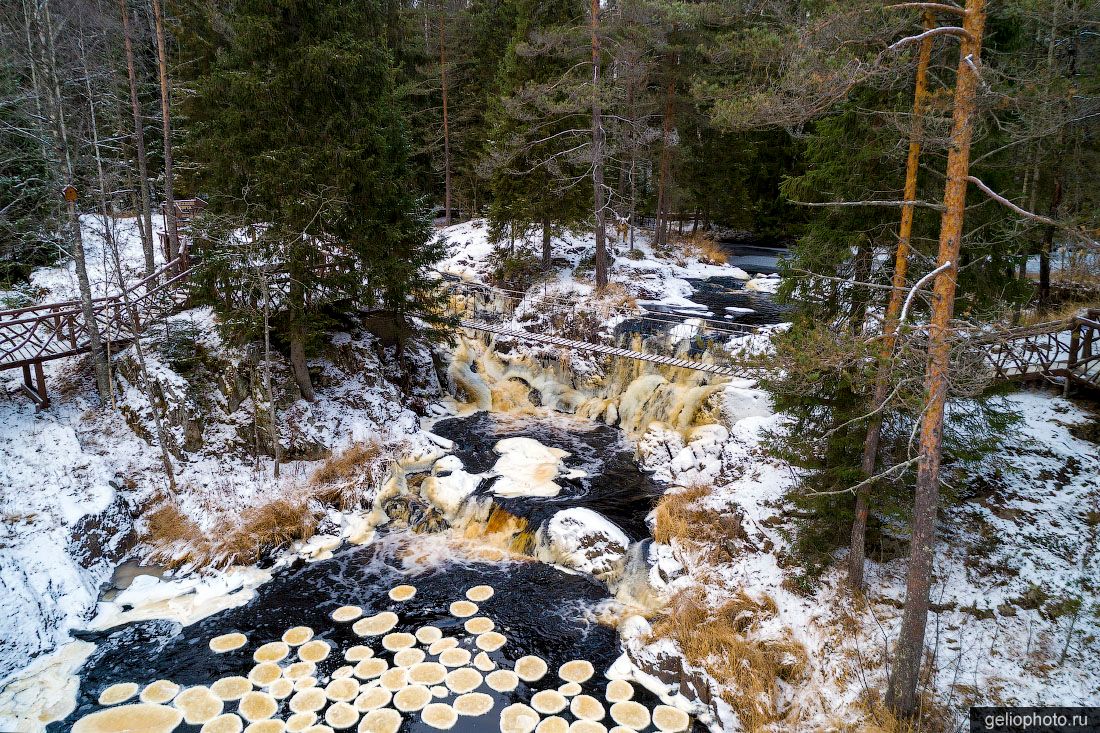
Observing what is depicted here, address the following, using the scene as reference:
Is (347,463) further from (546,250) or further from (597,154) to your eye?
(546,250)

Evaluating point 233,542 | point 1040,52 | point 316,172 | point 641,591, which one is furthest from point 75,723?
point 1040,52

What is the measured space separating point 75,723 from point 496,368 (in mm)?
14920

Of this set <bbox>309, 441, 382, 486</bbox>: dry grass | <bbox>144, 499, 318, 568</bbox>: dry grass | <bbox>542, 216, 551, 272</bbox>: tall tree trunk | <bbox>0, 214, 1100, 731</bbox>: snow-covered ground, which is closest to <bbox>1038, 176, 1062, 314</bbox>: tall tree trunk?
<bbox>0, 214, 1100, 731</bbox>: snow-covered ground

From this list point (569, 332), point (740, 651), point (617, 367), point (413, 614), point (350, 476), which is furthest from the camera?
point (569, 332)

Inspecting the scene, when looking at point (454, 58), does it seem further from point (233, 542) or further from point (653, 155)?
point (233, 542)

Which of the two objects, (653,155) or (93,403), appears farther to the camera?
(653,155)

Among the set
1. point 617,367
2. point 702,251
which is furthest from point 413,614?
point 702,251

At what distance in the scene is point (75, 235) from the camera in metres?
13.8

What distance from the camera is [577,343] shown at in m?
19.5

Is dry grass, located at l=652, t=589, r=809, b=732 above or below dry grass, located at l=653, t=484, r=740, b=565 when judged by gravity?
below

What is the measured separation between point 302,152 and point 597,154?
10.9 m

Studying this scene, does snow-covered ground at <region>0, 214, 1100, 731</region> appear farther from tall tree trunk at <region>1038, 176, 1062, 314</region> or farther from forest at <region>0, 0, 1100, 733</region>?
tall tree trunk at <region>1038, 176, 1062, 314</region>

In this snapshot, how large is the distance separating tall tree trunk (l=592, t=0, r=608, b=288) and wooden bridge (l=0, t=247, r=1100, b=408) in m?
1.93

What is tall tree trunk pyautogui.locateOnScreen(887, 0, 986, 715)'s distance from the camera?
255 inches
